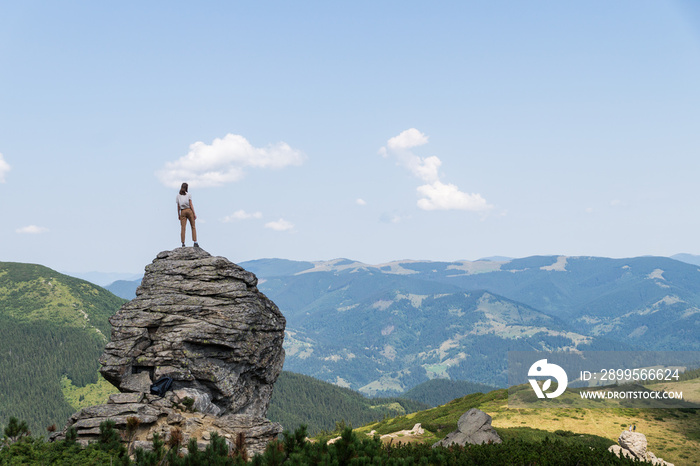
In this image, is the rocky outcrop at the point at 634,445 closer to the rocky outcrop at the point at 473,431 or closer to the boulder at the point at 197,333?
the rocky outcrop at the point at 473,431

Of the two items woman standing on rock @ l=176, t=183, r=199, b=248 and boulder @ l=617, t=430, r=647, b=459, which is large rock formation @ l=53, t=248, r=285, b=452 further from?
boulder @ l=617, t=430, r=647, b=459

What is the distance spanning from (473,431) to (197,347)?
98.0 ft

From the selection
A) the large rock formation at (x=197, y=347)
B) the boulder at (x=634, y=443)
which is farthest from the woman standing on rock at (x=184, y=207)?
the boulder at (x=634, y=443)

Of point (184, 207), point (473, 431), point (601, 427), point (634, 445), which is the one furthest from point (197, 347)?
point (601, 427)

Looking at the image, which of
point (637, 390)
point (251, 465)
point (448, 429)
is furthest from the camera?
point (637, 390)

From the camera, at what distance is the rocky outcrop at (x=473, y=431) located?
4732 cm

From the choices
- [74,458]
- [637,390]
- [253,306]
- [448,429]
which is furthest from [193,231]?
[637,390]

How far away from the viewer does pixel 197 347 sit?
34.5 metres

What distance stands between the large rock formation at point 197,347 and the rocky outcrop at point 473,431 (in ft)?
68.6

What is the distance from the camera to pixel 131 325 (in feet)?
112

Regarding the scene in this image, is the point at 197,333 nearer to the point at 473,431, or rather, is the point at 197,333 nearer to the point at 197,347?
the point at 197,347

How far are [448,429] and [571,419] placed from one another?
1618 centimetres

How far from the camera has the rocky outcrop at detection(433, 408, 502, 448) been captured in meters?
47.3

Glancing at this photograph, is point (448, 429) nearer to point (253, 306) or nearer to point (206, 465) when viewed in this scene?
point (253, 306)
